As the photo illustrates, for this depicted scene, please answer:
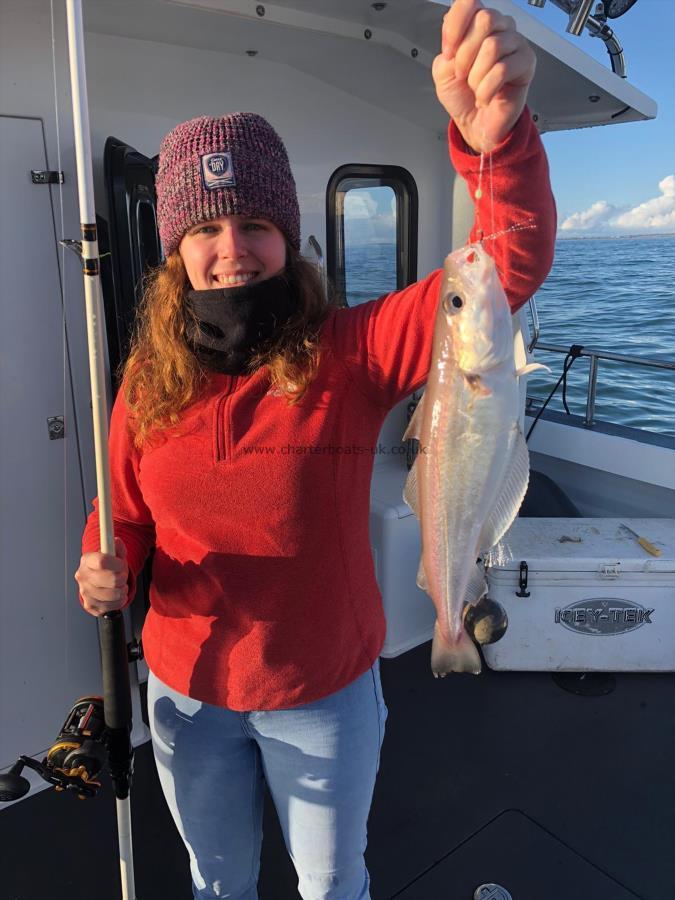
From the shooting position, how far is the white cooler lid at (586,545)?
3842 millimetres

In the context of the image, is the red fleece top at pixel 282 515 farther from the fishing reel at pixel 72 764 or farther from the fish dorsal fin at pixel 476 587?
the fishing reel at pixel 72 764

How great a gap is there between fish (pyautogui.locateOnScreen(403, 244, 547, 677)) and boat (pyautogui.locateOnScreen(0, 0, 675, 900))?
→ 107 cm

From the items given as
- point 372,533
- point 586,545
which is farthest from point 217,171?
point 586,545

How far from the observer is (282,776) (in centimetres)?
168

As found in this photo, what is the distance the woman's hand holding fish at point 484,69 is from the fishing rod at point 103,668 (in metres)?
0.96

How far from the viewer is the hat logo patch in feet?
5.17

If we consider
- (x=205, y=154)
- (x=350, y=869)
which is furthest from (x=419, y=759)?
(x=205, y=154)

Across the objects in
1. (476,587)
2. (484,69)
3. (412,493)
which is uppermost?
(484,69)

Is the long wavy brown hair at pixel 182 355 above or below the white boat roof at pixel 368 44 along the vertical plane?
below

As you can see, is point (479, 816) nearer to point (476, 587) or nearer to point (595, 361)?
point (476, 587)

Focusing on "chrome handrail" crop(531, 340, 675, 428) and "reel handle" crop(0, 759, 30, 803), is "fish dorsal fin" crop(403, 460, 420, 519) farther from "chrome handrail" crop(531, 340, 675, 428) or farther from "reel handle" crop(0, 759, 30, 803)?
"chrome handrail" crop(531, 340, 675, 428)

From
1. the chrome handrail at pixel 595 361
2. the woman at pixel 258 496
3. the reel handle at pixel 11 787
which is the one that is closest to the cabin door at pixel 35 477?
the reel handle at pixel 11 787

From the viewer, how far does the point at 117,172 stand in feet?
9.85

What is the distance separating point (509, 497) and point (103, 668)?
1.32 metres
